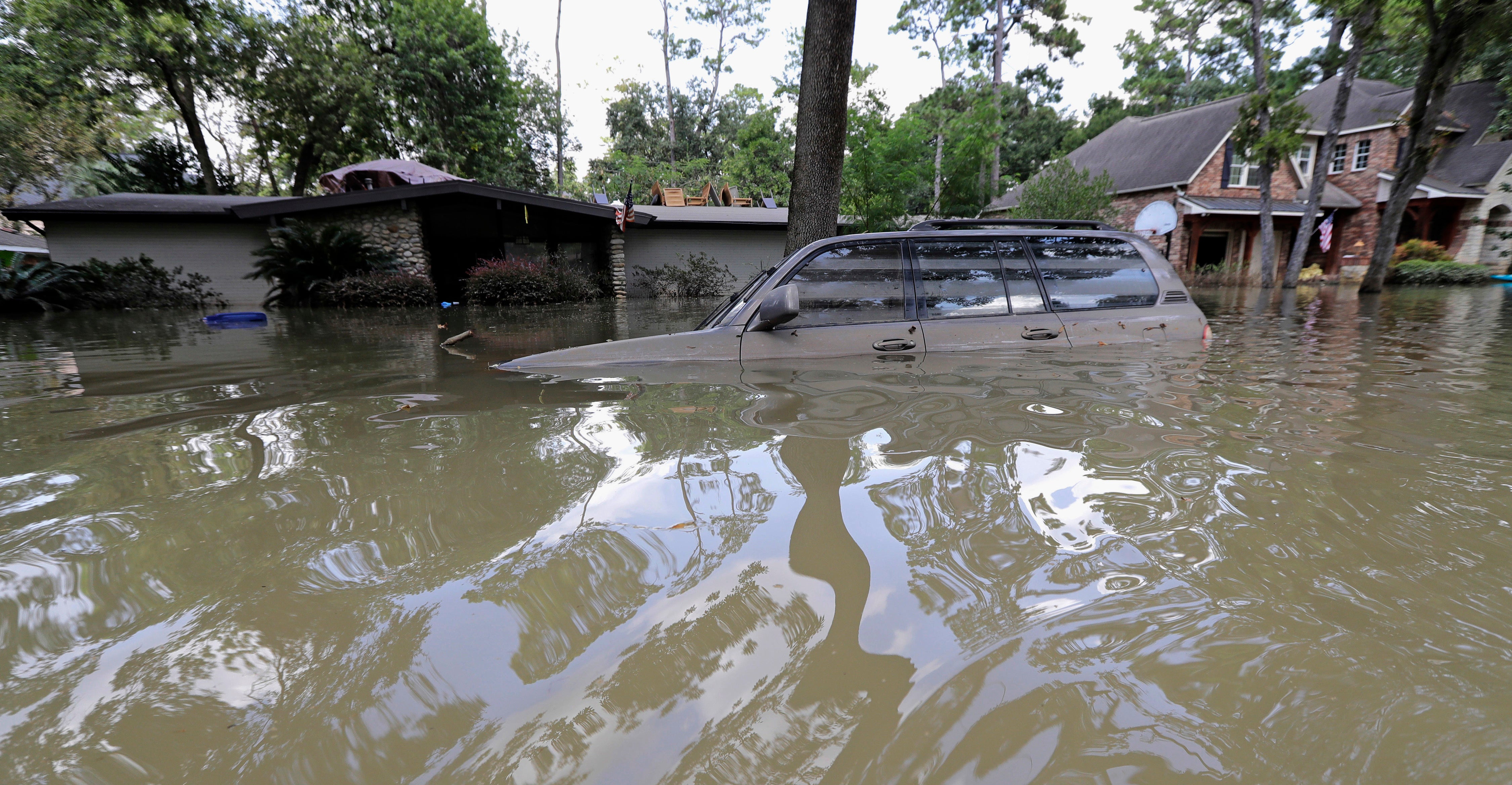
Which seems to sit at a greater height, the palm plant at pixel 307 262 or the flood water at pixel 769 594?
the palm plant at pixel 307 262

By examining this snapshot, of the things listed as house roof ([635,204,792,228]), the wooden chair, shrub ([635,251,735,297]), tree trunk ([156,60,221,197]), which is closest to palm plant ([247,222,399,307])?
house roof ([635,204,792,228])

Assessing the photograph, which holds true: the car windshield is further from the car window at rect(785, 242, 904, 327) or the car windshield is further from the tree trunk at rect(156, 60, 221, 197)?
Result: the tree trunk at rect(156, 60, 221, 197)

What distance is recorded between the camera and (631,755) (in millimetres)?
1261

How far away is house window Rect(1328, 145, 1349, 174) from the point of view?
2650 cm

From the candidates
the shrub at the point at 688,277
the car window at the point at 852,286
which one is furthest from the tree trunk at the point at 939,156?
the car window at the point at 852,286

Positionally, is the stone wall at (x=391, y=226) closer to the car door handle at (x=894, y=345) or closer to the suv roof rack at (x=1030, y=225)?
the suv roof rack at (x=1030, y=225)

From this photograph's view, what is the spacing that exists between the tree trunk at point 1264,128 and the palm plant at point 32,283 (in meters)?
27.8

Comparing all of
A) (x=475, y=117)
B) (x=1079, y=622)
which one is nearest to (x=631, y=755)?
(x=1079, y=622)

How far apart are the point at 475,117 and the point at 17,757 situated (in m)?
29.6

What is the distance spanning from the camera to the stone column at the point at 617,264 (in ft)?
63.3

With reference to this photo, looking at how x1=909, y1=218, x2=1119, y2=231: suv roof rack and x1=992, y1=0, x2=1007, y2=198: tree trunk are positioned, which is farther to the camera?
x1=992, y1=0, x2=1007, y2=198: tree trunk

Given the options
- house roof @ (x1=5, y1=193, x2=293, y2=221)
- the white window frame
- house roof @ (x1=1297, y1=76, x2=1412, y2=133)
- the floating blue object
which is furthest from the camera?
the white window frame

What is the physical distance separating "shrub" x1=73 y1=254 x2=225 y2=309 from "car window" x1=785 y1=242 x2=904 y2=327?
17882 millimetres

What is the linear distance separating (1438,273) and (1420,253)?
3.72 m
